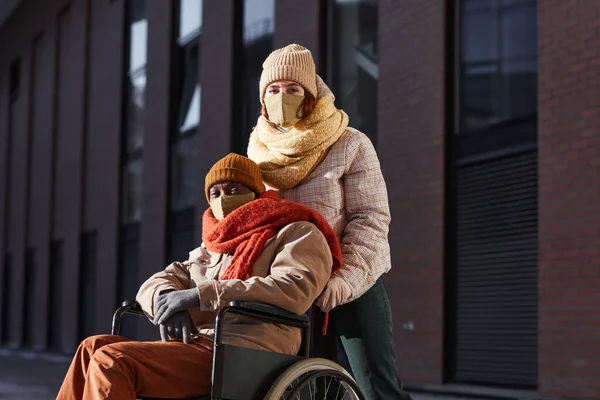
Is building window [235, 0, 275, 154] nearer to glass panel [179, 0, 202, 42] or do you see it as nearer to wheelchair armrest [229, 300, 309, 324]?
glass panel [179, 0, 202, 42]

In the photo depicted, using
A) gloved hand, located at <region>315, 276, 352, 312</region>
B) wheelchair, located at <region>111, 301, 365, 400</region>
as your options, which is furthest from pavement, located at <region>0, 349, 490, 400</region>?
gloved hand, located at <region>315, 276, 352, 312</region>

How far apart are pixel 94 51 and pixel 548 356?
1426 centimetres

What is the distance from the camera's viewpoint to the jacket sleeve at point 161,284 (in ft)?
13.3

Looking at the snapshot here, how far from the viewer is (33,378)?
14.4 meters

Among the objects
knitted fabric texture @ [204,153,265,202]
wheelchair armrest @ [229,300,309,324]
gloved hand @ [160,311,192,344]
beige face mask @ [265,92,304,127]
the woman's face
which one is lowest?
gloved hand @ [160,311,192,344]

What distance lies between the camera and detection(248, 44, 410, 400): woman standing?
4.08 meters

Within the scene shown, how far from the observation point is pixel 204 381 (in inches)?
145

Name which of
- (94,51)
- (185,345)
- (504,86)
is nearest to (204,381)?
(185,345)

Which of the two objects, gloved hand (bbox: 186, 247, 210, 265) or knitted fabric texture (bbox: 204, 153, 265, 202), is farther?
gloved hand (bbox: 186, 247, 210, 265)

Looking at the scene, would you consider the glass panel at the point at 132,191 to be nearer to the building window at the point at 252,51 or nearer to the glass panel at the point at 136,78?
the glass panel at the point at 136,78

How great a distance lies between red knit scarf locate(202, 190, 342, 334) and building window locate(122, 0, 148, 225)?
46.0 feet

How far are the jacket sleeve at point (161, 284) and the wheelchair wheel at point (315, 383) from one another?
0.61 m

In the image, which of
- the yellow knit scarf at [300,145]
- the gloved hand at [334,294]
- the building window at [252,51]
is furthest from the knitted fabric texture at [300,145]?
the building window at [252,51]

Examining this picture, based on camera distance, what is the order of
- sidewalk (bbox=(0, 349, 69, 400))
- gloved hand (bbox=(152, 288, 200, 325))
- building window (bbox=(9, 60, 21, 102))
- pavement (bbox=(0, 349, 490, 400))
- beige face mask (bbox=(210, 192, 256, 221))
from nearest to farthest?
gloved hand (bbox=(152, 288, 200, 325))
beige face mask (bbox=(210, 192, 256, 221))
pavement (bbox=(0, 349, 490, 400))
sidewalk (bbox=(0, 349, 69, 400))
building window (bbox=(9, 60, 21, 102))
